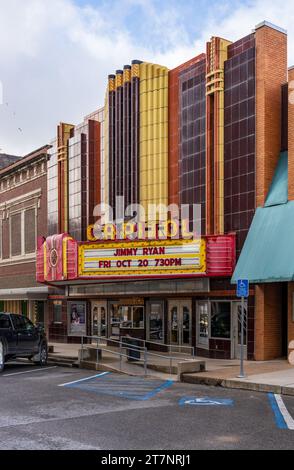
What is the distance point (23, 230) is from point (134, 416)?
2660cm

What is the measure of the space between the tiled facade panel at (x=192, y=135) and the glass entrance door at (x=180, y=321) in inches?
141

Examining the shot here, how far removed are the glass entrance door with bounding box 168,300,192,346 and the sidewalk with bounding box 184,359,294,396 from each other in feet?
14.1

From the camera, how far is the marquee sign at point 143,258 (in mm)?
22875

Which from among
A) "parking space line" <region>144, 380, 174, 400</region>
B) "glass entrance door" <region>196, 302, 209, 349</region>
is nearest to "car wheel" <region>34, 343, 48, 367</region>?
"glass entrance door" <region>196, 302, 209, 349</region>

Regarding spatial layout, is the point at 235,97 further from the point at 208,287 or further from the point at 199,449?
the point at 199,449

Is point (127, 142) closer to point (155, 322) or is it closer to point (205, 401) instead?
point (155, 322)

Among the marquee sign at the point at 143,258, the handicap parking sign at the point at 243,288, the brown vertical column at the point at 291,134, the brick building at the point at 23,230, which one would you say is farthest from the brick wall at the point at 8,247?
the handicap parking sign at the point at 243,288

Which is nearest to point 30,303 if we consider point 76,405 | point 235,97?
point 235,97

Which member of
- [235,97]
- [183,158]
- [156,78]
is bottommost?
[183,158]

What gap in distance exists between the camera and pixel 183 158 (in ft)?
82.4

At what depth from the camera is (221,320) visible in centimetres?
2303

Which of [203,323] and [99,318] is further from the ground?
[203,323]

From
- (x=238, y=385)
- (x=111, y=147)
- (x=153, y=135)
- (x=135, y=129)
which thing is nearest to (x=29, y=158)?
(x=111, y=147)
